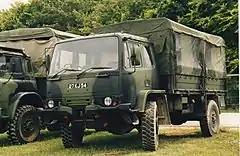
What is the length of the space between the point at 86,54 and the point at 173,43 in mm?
2112

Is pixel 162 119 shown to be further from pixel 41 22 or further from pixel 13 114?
pixel 41 22

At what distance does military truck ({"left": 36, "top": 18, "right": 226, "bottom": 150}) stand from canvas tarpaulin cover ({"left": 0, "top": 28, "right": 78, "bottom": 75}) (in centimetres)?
216

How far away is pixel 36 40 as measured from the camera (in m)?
12.5

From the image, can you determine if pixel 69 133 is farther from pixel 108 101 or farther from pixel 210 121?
pixel 210 121

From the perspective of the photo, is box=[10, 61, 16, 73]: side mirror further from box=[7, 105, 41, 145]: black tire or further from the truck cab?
the truck cab

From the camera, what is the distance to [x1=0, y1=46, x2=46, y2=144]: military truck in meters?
10.6

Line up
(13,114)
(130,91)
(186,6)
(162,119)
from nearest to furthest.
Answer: (130,91) < (162,119) < (13,114) < (186,6)

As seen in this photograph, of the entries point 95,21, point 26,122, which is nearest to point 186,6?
point 95,21

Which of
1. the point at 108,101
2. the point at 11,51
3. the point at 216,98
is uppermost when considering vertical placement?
the point at 11,51

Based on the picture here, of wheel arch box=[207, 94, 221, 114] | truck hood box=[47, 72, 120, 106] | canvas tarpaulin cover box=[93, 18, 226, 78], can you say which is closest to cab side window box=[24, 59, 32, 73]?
canvas tarpaulin cover box=[93, 18, 226, 78]

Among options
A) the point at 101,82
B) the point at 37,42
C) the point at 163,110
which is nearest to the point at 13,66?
the point at 37,42

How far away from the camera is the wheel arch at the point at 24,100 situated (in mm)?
10617

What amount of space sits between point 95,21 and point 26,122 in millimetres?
24835

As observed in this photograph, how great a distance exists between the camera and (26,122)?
440 inches
